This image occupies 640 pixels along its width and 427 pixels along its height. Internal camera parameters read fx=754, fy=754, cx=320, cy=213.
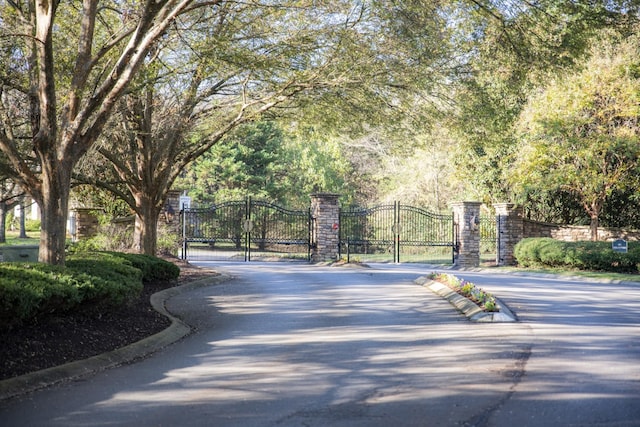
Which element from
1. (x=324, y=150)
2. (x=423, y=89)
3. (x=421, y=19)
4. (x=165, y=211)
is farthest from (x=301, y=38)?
(x=324, y=150)

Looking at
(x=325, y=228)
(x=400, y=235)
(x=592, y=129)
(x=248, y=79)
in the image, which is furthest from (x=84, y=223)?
(x=592, y=129)

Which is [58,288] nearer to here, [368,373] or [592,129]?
[368,373]

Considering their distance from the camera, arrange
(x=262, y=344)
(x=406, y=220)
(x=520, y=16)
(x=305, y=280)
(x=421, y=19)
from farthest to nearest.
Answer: (x=406, y=220), (x=305, y=280), (x=421, y=19), (x=520, y=16), (x=262, y=344)

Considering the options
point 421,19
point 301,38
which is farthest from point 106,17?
point 421,19

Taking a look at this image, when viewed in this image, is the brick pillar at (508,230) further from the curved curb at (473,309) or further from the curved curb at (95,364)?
the curved curb at (95,364)

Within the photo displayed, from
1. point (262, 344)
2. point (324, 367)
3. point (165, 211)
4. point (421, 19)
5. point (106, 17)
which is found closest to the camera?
point (324, 367)

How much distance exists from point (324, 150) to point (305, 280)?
29351 mm

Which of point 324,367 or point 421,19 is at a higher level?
point 421,19

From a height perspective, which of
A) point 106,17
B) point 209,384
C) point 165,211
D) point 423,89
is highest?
point 106,17

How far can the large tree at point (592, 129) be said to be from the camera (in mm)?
26922

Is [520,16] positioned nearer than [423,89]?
Yes

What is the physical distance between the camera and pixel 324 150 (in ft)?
159

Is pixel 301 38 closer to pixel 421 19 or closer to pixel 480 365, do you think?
pixel 421 19

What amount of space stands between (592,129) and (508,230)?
5054 millimetres
